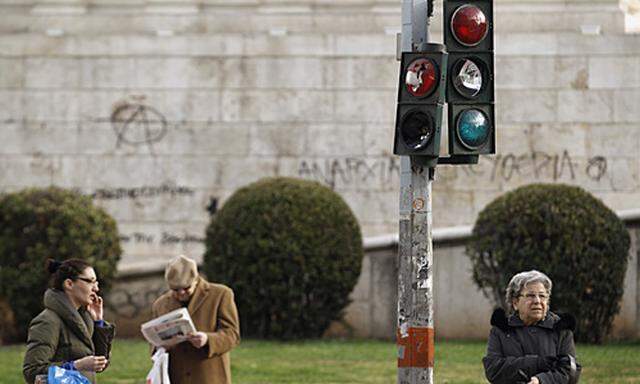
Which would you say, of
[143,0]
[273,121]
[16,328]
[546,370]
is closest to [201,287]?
[546,370]

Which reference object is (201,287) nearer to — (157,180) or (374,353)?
(374,353)

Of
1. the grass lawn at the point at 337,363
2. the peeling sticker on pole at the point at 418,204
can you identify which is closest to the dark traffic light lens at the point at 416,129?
the peeling sticker on pole at the point at 418,204

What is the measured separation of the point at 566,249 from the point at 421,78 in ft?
26.2

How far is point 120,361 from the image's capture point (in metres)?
16.1

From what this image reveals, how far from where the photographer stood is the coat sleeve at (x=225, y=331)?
975cm

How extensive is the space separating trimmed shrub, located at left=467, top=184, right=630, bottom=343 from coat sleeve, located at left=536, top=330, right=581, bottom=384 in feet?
27.4

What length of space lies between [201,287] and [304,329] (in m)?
8.13

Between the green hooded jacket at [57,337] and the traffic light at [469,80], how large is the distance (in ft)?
8.00

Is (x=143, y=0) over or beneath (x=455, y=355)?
over

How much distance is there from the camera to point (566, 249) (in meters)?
17.2

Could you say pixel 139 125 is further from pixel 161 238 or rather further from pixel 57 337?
pixel 57 337

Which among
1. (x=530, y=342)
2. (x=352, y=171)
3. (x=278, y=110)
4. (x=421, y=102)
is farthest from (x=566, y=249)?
(x=530, y=342)

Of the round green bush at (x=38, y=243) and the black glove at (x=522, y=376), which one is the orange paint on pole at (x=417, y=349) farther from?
the round green bush at (x=38, y=243)

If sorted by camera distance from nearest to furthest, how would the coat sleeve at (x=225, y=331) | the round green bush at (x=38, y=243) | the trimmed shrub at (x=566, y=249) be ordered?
the coat sleeve at (x=225, y=331)
the trimmed shrub at (x=566, y=249)
the round green bush at (x=38, y=243)
